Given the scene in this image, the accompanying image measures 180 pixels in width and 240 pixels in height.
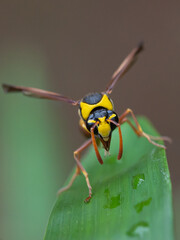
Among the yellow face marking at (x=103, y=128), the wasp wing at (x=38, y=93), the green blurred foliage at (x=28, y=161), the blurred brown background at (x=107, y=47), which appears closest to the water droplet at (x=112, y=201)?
the yellow face marking at (x=103, y=128)

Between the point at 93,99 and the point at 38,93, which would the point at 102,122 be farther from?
the point at 38,93

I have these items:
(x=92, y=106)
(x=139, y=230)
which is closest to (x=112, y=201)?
(x=139, y=230)

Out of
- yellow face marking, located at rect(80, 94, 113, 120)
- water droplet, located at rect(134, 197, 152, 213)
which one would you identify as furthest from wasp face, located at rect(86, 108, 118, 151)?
water droplet, located at rect(134, 197, 152, 213)

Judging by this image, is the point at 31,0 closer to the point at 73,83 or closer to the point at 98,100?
the point at 73,83

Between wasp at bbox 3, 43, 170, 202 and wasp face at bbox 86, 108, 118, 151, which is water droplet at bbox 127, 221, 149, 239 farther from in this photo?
wasp face at bbox 86, 108, 118, 151

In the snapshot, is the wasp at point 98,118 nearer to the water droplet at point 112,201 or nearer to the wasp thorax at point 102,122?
the wasp thorax at point 102,122

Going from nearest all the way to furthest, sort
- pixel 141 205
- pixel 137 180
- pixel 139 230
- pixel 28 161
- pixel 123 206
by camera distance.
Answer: pixel 139 230 < pixel 141 205 < pixel 123 206 < pixel 137 180 < pixel 28 161

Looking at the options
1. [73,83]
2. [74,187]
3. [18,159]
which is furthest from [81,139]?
[74,187]
